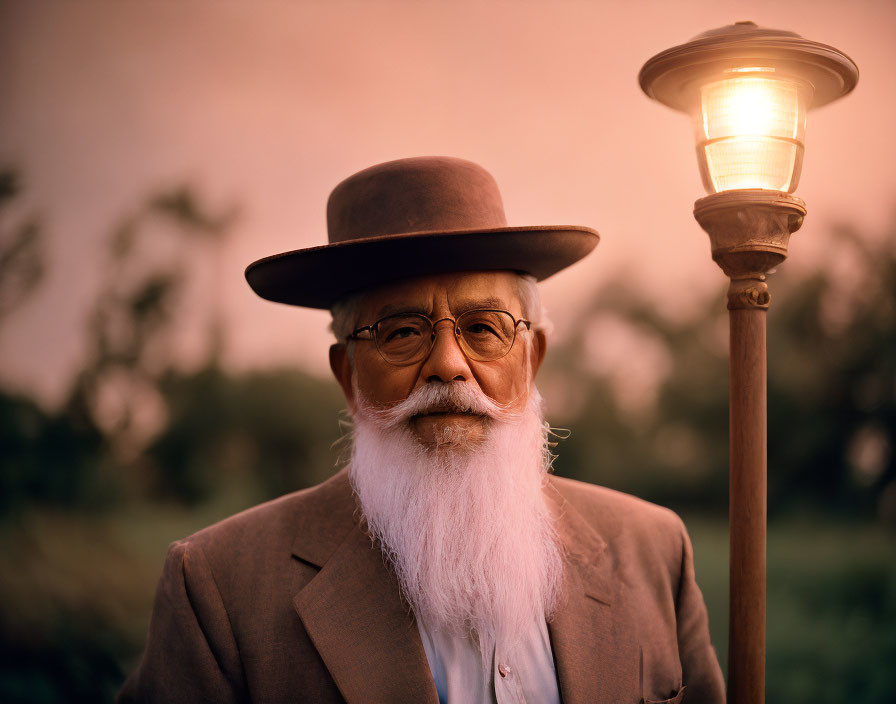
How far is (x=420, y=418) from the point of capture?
207cm

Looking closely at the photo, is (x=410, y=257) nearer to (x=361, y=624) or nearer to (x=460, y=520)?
(x=460, y=520)

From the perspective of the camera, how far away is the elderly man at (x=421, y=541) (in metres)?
1.90

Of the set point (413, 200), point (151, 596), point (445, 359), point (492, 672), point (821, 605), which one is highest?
point (413, 200)

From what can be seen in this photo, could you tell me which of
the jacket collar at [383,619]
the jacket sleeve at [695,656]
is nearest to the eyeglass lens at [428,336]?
the jacket collar at [383,619]

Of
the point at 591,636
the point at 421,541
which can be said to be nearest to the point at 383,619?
the point at 421,541

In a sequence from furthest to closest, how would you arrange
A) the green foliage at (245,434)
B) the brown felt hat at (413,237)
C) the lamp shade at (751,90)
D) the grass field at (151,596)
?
the green foliage at (245,434) < the grass field at (151,596) < the brown felt hat at (413,237) < the lamp shade at (751,90)

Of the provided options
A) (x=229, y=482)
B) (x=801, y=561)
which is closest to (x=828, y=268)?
(x=801, y=561)

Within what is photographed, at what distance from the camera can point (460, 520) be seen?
6.87 ft

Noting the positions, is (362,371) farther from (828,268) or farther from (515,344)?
(828,268)

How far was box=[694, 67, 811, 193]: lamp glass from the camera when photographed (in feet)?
5.94

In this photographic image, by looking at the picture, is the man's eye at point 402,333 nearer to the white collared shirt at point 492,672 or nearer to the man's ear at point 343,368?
the man's ear at point 343,368

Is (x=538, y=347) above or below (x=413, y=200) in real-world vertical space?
below

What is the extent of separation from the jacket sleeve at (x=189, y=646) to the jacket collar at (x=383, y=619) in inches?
9.5

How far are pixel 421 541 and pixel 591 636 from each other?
1.95 ft
